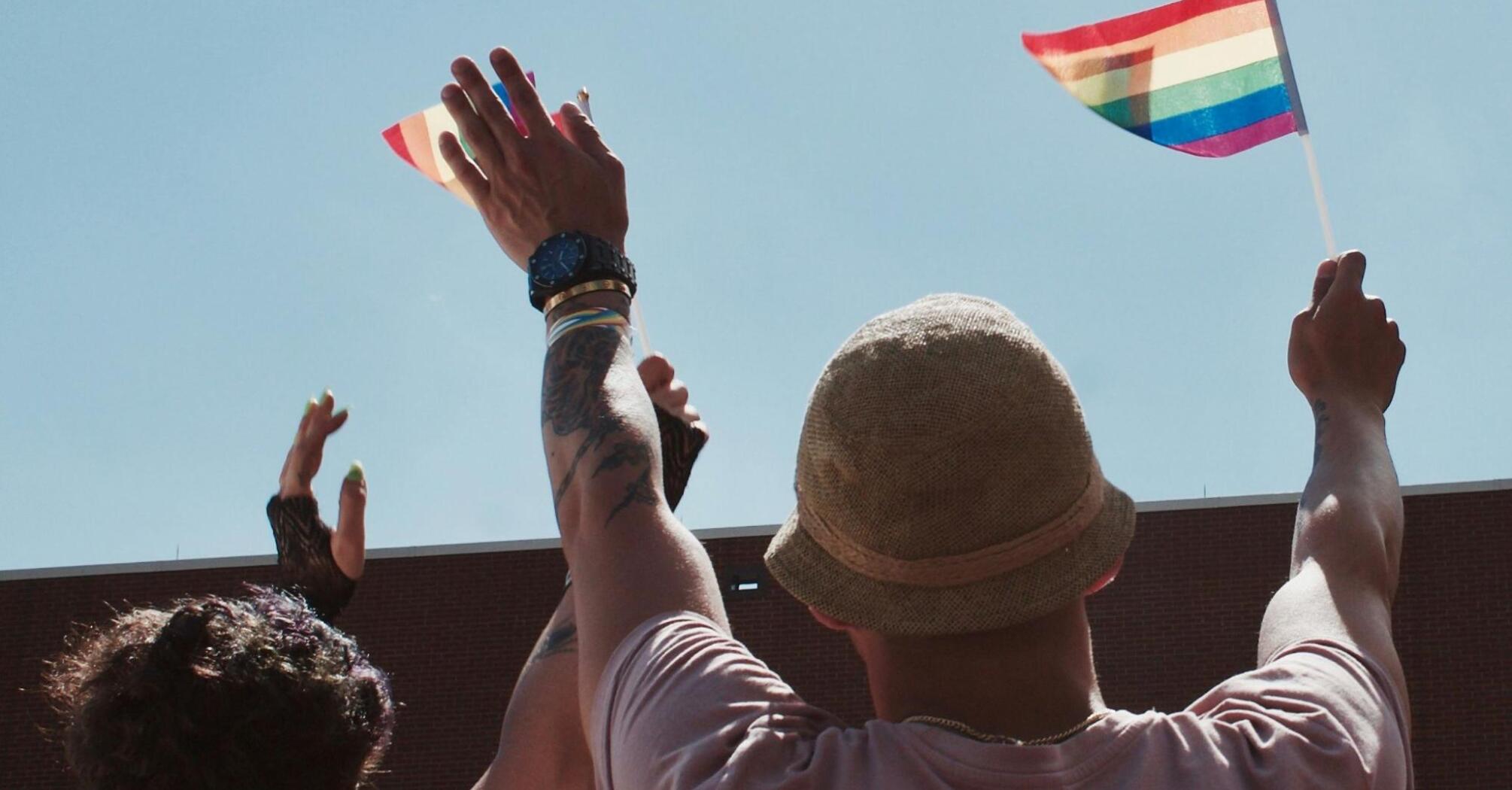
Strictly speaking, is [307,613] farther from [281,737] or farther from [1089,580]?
[1089,580]

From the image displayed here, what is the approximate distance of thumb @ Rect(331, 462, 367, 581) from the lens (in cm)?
318

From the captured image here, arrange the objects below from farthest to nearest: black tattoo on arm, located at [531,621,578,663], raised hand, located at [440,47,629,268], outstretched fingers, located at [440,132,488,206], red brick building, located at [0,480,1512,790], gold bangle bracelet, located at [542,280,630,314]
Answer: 1. red brick building, located at [0,480,1512,790]
2. black tattoo on arm, located at [531,621,578,663]
3. outstretched fingers, located at [440,132,488,206]
4. raised hand, located at [440,47,629,268]
5. gold bangle bracelet, located at [542,280,630,314]

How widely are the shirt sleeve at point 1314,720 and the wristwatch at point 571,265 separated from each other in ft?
3.01

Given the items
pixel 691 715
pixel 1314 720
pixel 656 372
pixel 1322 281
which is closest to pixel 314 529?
pixel 656 372

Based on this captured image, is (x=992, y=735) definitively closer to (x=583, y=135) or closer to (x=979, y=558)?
(x=979, y=558)

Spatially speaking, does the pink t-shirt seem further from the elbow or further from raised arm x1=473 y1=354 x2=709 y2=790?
raised arm x1=473 y1=354 x2=709 y2=790

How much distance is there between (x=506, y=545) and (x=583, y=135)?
64.5 feet

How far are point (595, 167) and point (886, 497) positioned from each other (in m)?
0.74

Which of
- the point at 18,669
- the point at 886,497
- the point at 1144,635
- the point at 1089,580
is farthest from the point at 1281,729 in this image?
the point at 18,669

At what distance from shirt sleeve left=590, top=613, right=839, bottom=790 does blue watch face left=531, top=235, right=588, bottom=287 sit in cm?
58

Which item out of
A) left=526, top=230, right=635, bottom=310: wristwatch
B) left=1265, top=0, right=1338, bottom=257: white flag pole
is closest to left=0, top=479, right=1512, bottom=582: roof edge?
left=1265, top=0, right=1338, bottom=257: white flag pole

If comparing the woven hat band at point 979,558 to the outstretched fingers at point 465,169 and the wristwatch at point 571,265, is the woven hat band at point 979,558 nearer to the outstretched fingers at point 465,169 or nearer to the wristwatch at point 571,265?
the wristwatch at point 571,265

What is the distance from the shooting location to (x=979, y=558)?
1.69m

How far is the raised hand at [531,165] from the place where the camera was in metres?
2.14
